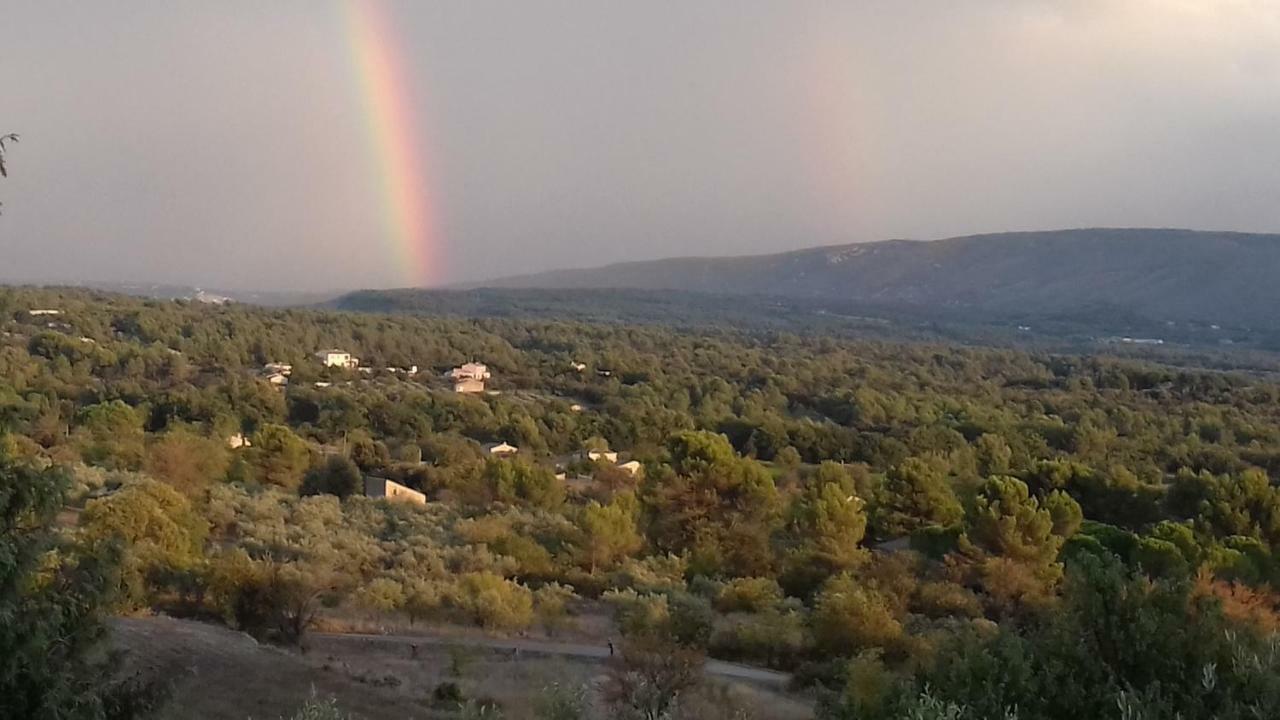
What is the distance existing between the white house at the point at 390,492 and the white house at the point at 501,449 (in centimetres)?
Result: 633

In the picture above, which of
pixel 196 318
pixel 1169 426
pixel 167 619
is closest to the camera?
pixel 167 619

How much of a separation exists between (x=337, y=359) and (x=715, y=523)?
42.6 metres

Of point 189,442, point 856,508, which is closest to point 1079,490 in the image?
point 856,508

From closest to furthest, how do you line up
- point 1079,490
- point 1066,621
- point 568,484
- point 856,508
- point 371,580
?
point 1066,621
point 371,580
point 856,508
point 1079,490
point 568,484

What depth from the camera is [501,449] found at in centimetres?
3525

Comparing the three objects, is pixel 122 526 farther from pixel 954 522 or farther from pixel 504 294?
pixel 504 294

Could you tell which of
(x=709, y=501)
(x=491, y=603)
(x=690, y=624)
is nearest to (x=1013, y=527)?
(x=709, y=501)

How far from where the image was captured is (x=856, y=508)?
821 inches

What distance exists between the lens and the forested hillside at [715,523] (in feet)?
23.9

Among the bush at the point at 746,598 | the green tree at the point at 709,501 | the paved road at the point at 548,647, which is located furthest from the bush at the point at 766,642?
the green tree at the point at 709,501

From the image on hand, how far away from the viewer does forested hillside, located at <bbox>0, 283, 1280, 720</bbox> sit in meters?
7.30

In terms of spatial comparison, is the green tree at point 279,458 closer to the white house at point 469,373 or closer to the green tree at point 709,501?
the green tree at point 709,501

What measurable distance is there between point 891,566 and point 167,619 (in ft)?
38.5

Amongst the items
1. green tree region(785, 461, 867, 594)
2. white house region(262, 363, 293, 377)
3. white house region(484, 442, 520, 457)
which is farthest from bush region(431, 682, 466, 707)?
white house region(262, 363, 293, 377)
